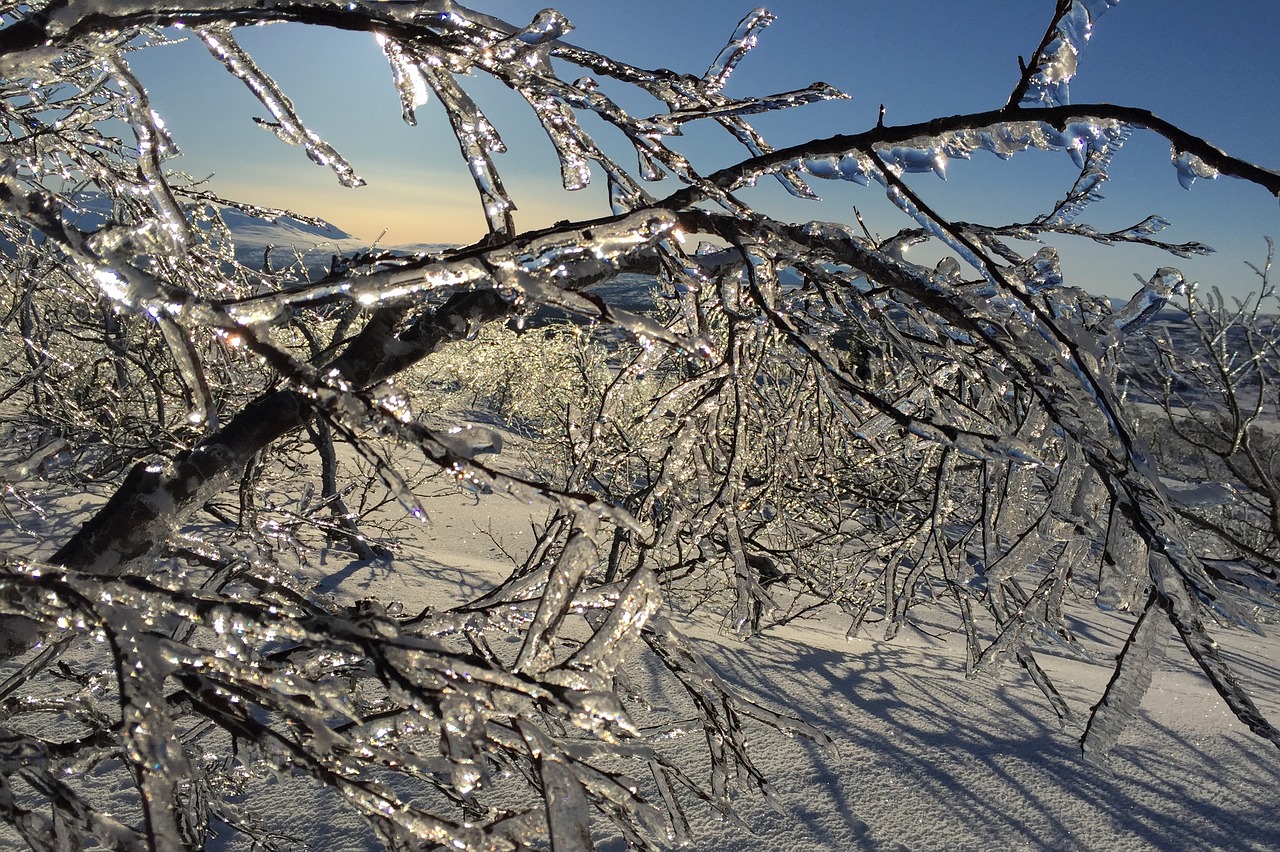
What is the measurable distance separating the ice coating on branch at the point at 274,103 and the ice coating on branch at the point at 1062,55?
95cm

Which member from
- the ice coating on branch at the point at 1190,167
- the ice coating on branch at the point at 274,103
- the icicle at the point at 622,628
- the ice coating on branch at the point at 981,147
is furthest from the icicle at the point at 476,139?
the ice coating on branch at the point at 1190,167

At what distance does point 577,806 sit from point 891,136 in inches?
33.3

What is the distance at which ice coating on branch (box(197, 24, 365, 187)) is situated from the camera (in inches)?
37.9

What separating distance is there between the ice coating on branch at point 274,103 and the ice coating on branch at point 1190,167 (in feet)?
3.54

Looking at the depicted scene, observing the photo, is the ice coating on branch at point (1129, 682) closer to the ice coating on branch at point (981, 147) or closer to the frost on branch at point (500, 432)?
the frost on branch at point (500, 432)

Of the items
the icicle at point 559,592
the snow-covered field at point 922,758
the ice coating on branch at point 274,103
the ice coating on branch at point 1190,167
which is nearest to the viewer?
the ice coating on branch at point 1190,167

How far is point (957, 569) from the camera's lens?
1745mm

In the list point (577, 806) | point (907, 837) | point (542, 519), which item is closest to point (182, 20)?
point (577, 806)

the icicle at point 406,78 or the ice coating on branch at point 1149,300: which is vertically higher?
the ice coating on branch at point 1149,300

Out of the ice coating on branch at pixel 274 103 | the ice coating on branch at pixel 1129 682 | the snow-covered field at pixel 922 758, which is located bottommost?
the snow-covered field at pixel 922 758

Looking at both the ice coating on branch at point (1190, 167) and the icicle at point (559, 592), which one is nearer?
the ice coating on branch at point (1190, 167)

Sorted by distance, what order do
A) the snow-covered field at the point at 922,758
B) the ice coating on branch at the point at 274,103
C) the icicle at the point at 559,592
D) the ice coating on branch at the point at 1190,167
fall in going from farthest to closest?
the snow-covered field at the point at 922,758 < the ice coating on branch at the point at 274,103 < the icicle at the point at 559,592 < the ice coating on branch at the point at 1190,167

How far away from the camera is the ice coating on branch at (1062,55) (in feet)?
2.55

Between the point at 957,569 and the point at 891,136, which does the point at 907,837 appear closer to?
the point at 957,569
